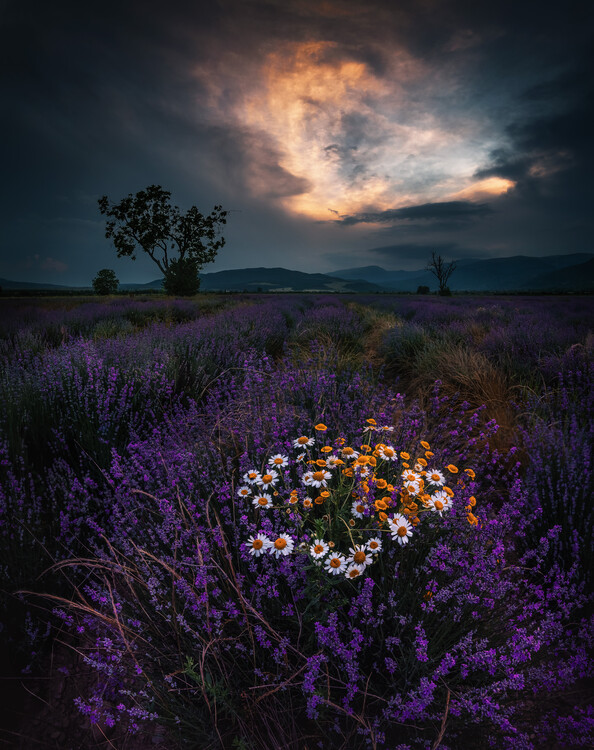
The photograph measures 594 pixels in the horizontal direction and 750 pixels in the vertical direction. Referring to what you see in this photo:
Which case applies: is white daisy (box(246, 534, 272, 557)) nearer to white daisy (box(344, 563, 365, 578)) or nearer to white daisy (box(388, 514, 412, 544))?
white daisy (box(344, 563, 365, 578))

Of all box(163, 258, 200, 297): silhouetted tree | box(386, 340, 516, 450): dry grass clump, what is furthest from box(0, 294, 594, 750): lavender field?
box(163, 258, 200, 297): silhouetted tree

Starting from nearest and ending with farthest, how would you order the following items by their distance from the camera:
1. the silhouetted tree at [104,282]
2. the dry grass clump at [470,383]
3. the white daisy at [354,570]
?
1. the white daisy at [354,570]
2. the dry grass clump at [470,383]
3. the silhouetted tree at [104,282]

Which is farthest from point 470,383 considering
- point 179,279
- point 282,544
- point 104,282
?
point 104,282

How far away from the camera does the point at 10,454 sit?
2.45 metres

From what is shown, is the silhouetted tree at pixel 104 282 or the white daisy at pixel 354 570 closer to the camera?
the white daisy at pixel 354 570

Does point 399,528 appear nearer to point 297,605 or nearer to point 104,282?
point 297,605

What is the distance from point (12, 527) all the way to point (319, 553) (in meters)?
1.73

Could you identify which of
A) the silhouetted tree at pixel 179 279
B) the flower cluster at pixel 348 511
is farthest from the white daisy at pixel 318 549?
the silhouetted tree at pixel 179 279

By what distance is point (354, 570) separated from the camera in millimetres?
1258

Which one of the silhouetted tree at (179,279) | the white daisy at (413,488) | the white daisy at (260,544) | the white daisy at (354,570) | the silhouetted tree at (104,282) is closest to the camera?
the white daisy at (354,570)

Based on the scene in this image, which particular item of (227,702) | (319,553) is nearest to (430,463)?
(319,553)

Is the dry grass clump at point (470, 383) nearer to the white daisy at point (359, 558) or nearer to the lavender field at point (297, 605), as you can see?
the lavender field at point (297, 605)

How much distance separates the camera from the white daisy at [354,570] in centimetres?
120

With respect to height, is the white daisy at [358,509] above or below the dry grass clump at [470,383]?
above
